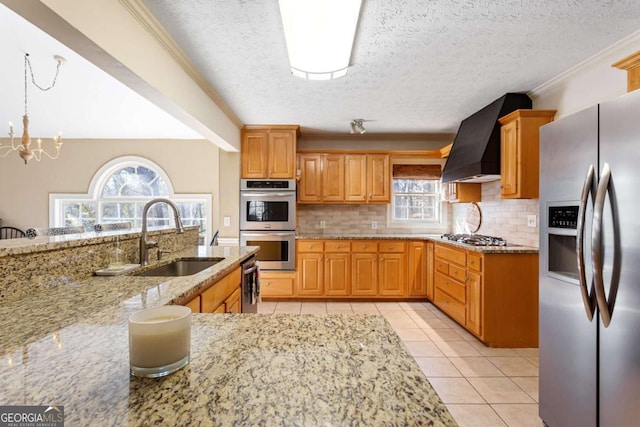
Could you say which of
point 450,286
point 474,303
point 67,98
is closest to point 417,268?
point 450,286

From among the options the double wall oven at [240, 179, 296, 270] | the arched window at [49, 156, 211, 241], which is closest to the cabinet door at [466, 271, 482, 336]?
the double wall oven at [240, 179, 296, 270]

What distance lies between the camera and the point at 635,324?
117 centimetres

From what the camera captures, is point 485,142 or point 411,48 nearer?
point 411,48

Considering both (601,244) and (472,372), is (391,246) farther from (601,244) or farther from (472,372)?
(601,244)

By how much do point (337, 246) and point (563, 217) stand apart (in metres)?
2.71

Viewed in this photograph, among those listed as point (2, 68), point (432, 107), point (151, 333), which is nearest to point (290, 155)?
point (432, 107)

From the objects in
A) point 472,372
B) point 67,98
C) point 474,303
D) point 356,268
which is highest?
point 67,98

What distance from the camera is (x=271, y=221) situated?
4.03 meters

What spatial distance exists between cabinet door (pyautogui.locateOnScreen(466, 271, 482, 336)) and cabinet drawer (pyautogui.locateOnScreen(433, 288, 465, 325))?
5.1 inches

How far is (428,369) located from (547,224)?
4.68 feet

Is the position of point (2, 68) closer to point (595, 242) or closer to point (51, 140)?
point (51, 140)

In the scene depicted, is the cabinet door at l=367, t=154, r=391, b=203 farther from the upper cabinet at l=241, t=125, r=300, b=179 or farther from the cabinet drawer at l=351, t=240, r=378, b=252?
the upper cabinet at l=241, t=125, r=300, b=179

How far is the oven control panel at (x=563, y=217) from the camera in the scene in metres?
1.51

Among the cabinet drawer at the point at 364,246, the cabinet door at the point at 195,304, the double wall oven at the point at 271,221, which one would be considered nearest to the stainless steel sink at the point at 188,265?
the cabinet door at the point at 195,304
